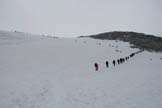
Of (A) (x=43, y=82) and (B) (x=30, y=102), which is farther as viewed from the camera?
(A) (x=43, y=82)

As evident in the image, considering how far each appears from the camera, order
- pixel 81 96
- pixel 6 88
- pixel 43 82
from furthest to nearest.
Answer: pixel 43 82 < pixel 6 88 < pixel 81 96

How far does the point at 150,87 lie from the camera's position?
39.3 ft

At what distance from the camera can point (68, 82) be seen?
13438 mm

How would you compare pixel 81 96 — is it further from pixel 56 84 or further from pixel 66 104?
pixel 56 84

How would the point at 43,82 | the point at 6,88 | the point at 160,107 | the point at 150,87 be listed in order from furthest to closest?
the point at 43,82, the point at 150,87, the point at 6,88, the point at 160,107

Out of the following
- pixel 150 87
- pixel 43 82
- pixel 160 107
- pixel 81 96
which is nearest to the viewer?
pixel 160 107

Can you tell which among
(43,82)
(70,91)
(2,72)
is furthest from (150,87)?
(2,72)

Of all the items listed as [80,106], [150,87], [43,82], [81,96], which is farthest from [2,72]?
[150,87]

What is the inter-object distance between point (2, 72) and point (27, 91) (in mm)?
4724

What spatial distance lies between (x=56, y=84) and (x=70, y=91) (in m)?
1.69

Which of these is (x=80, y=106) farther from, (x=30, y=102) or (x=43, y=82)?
(x=43, y=82)

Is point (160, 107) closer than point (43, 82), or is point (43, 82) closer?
point (160, 107)

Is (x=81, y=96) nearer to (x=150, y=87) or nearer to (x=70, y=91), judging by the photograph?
(x=70, y=91)

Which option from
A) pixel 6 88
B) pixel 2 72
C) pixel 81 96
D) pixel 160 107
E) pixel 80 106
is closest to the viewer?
pixel 160 107
